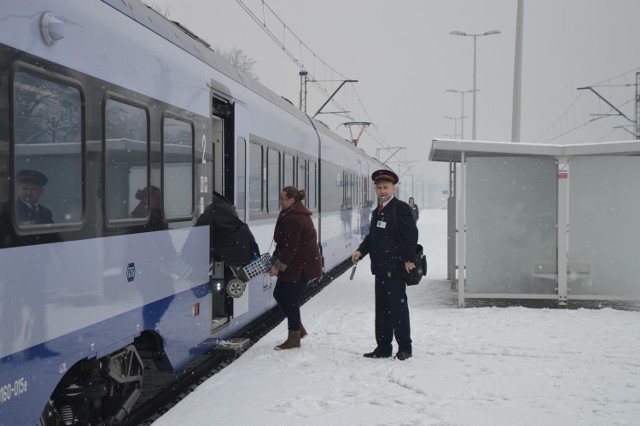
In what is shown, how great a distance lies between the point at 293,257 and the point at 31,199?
4.10 m

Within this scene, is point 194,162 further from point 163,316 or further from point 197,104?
point 163,316

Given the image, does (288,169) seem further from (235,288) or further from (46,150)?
(46,150)

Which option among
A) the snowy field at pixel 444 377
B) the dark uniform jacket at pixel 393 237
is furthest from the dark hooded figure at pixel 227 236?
the dark uniform jacket at pixel 393 237

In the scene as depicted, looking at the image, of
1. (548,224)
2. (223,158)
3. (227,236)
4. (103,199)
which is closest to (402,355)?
(227,236)

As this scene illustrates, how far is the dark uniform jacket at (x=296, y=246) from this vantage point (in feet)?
25.5

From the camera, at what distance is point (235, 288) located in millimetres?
7340

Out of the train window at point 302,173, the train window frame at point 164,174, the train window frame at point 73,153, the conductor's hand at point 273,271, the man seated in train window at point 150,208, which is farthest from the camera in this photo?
the train window at point 302,173

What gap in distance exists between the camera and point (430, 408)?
18.2 feet

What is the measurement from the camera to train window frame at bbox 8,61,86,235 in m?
3.71

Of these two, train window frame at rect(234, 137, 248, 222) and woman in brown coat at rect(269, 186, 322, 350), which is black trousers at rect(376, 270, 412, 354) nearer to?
woman in brown coat at rect(269, 186, 322, 350)

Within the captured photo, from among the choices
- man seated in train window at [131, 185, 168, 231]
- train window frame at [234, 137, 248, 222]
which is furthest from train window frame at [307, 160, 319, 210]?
man seated in train window at [131, 185, 168, 231]

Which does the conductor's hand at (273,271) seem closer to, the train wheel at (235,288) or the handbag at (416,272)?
the train wheel at (235,288)

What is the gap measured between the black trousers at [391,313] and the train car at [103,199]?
5.21 ft

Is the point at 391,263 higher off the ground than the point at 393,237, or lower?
lower
